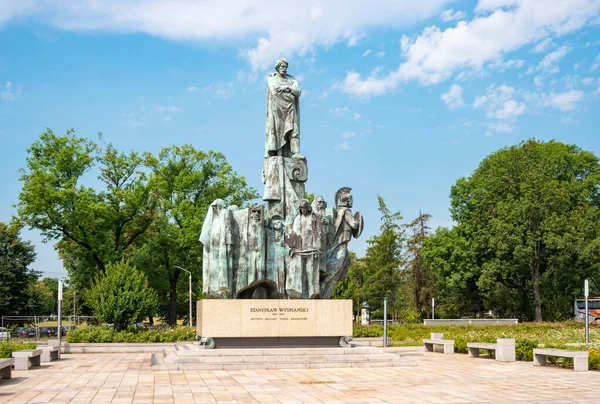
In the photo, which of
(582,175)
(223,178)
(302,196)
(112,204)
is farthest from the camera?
(582,175)

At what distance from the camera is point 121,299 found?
2592cm

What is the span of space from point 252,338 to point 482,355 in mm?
7294

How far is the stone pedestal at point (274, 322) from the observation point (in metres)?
17.1

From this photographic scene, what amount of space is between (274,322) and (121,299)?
1047 centimetres

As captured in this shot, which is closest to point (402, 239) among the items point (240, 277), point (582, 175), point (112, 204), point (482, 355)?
point (582, 175)

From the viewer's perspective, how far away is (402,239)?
49.5 metres

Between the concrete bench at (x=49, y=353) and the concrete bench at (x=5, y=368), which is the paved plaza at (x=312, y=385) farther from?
the concrete bench at (x=49, y=353)

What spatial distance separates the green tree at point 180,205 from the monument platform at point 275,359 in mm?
23158

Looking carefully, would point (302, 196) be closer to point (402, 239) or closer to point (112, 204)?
point (112, 204)

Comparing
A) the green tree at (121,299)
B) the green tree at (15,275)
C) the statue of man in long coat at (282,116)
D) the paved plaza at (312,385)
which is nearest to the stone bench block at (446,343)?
the paved plaza at (312,385)

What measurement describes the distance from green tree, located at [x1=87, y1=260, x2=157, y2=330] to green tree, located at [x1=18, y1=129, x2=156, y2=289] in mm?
11164

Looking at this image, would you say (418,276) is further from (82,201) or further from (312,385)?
(312,385)

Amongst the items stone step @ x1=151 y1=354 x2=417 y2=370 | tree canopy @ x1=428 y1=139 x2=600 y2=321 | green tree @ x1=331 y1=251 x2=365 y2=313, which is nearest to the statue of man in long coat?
stone step @ x1=151 y1=354 x2=417 y2=370

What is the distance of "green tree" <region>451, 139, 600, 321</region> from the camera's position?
1619 inches
